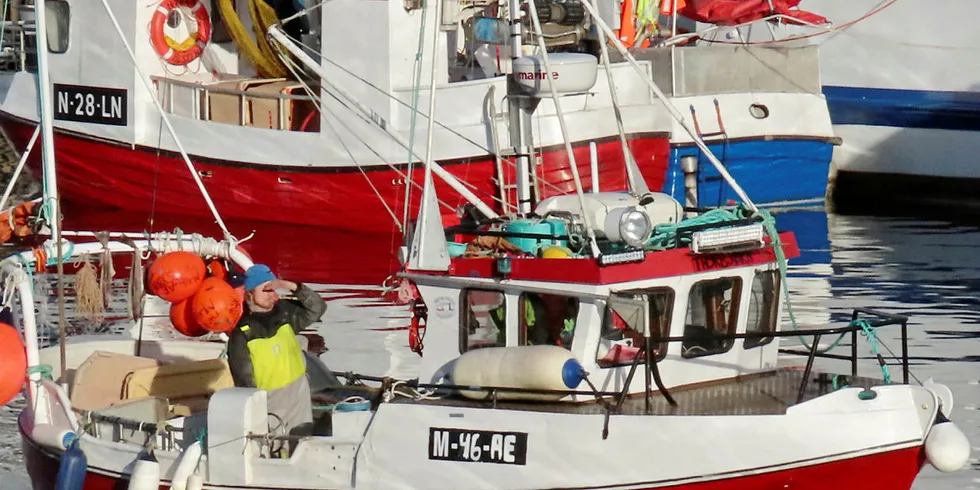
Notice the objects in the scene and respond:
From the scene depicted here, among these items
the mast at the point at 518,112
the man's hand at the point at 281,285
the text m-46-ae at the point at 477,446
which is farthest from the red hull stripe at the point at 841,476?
the mast at the point at 518,112

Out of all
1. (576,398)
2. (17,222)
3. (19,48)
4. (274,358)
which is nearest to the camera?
(576,398)

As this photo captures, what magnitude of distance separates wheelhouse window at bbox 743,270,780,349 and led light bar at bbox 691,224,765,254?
38 centimetres

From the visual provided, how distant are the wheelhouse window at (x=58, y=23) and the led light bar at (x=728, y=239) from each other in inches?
654

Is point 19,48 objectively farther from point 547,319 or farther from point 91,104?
point 547,319

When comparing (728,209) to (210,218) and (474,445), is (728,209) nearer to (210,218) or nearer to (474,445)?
(474,445)

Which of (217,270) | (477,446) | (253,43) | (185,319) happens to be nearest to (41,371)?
(185,319)

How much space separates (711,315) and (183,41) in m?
16.1

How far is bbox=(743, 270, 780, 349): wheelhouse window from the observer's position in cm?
1231

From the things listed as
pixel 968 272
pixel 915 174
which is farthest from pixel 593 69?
pixel 915 174

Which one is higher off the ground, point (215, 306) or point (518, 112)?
point (518, 112)

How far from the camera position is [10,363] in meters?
12.5

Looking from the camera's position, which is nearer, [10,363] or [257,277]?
[257,277]

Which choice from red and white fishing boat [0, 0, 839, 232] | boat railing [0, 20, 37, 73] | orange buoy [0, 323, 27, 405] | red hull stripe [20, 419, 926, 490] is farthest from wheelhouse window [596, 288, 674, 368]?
boat railing [0, 20, 37, 73]

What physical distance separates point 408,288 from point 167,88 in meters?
14.7
